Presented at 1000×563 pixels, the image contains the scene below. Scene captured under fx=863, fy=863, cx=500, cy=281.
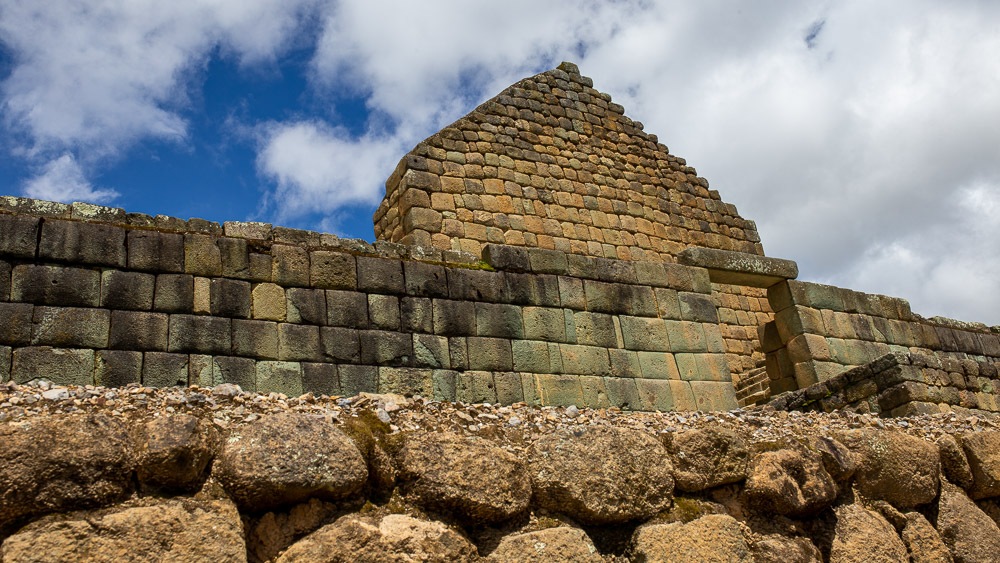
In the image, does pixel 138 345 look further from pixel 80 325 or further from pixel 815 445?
pixel 815 445

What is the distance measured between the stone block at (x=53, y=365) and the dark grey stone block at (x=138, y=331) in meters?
0.22

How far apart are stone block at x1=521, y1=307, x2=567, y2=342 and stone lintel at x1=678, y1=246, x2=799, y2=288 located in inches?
85.0

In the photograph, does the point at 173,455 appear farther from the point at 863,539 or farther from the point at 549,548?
the point at 863,539

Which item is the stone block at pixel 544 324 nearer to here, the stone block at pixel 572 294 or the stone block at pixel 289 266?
the stone block at pixel 572 294

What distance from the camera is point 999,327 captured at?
45.1 ft

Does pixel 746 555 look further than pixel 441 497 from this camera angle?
Yes

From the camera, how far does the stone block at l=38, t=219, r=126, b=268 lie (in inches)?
252

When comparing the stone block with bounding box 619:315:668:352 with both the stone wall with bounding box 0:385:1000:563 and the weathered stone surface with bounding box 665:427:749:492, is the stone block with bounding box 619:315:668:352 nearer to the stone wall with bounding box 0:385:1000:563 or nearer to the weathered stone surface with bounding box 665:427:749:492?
the stone wall with bounding box 0:385:1000:563

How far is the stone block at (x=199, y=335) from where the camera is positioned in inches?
257

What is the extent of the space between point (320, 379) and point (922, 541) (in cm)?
451

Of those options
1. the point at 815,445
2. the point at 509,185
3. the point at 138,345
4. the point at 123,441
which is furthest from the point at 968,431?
the point at 509,185

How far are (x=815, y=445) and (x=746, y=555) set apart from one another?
29.7 inches

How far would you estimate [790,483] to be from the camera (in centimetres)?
361

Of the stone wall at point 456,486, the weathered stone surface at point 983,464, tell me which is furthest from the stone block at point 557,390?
the weathered stone surface at point 983,464
